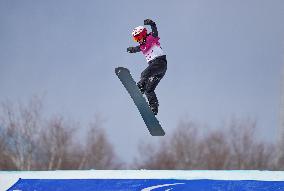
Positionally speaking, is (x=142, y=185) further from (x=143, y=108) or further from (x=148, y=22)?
(x=148, y=22)

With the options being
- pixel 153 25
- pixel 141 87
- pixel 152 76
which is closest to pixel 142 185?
pixel 141 87

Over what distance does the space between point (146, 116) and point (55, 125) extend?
19910mm

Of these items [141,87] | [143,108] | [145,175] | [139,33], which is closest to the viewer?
[139,33]

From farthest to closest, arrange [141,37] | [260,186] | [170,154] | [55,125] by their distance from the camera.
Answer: [170,154]
[55,125]
[260,186]
[141,37]

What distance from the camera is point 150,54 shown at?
354 inches

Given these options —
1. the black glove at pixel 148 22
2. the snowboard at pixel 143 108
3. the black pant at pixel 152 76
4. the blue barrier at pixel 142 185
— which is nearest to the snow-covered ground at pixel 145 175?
the blue barrier at pixel 142 185

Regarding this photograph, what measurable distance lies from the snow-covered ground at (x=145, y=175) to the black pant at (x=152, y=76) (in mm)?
2410

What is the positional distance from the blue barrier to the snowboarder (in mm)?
2630

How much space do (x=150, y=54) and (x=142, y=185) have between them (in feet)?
10.9

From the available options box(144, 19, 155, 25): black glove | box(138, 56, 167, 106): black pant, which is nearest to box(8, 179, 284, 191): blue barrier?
box(138, 56, 167, 106): black pant

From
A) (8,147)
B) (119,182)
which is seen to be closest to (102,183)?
(119,182)

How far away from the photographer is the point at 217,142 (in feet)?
135

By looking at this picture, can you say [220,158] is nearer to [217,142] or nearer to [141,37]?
[217,142]

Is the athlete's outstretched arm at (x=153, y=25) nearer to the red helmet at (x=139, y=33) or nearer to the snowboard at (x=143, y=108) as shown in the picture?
the red helmet at (x=139, y=33)
